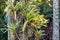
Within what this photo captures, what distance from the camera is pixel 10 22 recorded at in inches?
273

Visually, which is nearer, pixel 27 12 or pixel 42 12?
pixel 27 12

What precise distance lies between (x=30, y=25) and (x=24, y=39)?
564mm

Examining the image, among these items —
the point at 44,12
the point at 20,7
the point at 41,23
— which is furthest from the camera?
the point at 44,12

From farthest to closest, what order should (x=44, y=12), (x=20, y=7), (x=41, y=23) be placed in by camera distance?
(x=44, y=12) < (x=41, y=23) < (x=20, y=7)

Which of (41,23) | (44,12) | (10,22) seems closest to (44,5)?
(44,12)

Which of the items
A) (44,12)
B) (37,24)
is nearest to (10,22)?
(37,24)

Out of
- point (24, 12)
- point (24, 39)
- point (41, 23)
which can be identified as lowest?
point (24, 39)

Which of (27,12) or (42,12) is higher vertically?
(27,12)

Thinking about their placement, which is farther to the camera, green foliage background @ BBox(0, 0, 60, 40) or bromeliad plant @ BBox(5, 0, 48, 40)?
green foliage background @ BBox(0, 0, 60, 40)

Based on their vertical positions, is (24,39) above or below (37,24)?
below

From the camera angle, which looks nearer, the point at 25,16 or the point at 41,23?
the point at 25,16

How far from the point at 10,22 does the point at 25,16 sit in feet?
1.92

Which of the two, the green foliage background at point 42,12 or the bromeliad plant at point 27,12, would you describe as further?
the green foliage background at point 42,12

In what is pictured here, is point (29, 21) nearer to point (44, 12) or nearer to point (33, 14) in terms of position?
point (33, 14)
